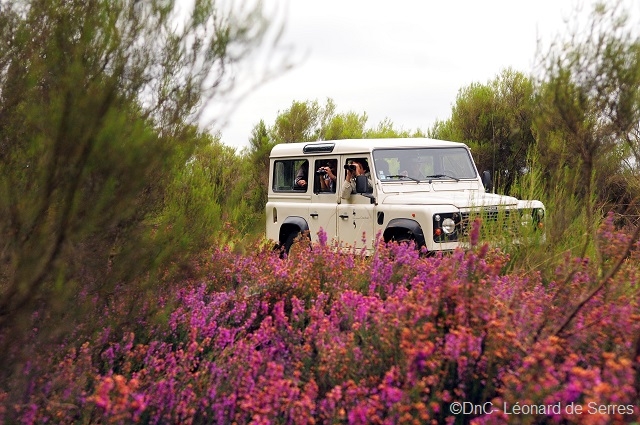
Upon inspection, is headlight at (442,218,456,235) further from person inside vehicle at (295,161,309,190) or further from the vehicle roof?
person inside vehicle at (295,161,309,190)

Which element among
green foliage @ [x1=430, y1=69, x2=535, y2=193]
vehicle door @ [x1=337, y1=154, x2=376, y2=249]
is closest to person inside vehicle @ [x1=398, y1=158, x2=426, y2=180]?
vehicle door @ [x1=337, y1=154, x2=376, y2=249]

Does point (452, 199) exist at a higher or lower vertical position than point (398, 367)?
higher

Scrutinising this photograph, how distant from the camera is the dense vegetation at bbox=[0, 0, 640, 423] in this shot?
3.42 m

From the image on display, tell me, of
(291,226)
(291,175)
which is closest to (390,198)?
(291,226)

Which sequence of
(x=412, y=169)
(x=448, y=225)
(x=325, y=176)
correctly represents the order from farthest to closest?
(x=325, y=176) → (x=412, y=169) → (x=448, y=225)

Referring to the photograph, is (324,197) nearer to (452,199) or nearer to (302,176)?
(302,176)

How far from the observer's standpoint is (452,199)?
9227 millimetres

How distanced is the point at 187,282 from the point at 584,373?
3.37m

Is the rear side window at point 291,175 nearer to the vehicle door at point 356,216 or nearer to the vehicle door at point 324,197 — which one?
the vehicle door at point 324,197

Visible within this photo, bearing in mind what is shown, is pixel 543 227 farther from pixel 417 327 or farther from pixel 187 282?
pixel 417 327

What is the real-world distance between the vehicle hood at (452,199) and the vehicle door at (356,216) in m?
0.30

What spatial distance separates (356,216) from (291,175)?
78.3 inches

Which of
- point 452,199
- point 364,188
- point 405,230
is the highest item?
point 364,188

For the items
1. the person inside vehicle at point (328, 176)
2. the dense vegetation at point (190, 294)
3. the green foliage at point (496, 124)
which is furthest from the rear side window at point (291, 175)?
the green foliage at point (496, 124)
